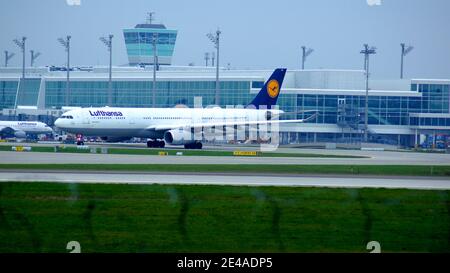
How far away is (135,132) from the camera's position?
299ft

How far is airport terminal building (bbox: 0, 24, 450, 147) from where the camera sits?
131125 millimetres

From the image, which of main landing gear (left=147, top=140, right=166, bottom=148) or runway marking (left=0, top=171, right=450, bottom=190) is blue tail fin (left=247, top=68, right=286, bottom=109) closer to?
main landing gear (left=147, top=140, right=166, bottom=148)

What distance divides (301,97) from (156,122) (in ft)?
157

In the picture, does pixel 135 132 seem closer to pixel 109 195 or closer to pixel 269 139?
pixel 269 139

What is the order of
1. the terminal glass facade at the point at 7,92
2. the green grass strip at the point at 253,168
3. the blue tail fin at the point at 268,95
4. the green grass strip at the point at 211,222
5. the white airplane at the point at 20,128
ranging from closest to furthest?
the green grass strip at the point at 211,222, the green grass strip at the point at 253,168, the blue tail fin at the point at 268,95, the white airplane at the point at 20,128, the terminal glass facade at the point at 7,92

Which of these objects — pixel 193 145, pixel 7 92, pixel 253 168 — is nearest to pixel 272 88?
pixel 193 145

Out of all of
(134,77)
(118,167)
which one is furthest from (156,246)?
(134,77)

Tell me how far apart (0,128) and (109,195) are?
9440 cm

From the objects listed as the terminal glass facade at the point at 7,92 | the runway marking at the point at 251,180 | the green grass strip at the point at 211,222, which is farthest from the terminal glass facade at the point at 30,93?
the green grass strip at the point at 211,222

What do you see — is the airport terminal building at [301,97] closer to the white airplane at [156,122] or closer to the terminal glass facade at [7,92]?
the terminal glass facade at [7,92]

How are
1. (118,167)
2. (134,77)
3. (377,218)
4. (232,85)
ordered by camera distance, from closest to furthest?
(377,218) < (118,167) < (232,85) < (134,77)

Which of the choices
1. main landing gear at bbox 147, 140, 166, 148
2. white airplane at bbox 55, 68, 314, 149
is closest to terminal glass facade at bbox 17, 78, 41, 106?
white airplane at bbox 55, 68, 314, 149

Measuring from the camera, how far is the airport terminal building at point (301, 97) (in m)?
131

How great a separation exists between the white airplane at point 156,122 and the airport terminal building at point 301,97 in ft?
83.8
